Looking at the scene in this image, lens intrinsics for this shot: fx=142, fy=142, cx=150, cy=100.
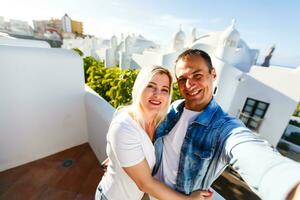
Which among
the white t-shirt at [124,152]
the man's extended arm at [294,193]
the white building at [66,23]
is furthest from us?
the white building at [66,23]

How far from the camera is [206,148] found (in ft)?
3.33

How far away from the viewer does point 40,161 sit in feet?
9.80

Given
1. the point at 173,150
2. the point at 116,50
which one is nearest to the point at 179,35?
the point at 116,50

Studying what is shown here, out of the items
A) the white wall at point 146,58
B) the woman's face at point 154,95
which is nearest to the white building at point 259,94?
the woman's face at point 154,95

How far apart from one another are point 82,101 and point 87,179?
5.23 feet

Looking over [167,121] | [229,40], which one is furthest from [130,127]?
[229,40]

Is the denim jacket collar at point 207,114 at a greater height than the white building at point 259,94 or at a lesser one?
greater

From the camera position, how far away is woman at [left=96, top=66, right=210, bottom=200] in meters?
0.96

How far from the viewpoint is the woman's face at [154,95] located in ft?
4.23

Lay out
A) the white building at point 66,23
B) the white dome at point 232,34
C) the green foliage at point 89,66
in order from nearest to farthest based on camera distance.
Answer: the green foliage at point 89,66
the white dome at point 232,34
the white building at point 66,23

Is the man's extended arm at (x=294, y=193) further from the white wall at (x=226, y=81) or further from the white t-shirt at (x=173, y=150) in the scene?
the white wall at (x=226, y=81)

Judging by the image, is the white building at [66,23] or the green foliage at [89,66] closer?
the green foliage at [89,66]

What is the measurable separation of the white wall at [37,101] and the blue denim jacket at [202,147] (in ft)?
8.79

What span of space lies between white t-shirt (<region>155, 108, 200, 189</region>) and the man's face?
0.10 meters
